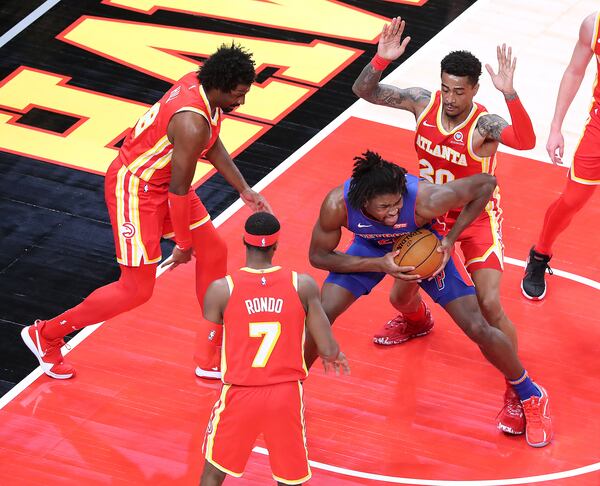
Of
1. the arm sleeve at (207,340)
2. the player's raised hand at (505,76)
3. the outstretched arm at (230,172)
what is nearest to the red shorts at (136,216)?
the outstretched arm at (230,172)

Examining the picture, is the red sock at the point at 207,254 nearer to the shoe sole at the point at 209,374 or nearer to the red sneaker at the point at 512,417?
the shoe sole at the point at 209,374

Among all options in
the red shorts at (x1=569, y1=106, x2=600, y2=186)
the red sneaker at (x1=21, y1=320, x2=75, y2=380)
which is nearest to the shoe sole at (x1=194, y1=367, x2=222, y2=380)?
the red sneaker at (x1=21, y1=320, x2=75, y2=380)

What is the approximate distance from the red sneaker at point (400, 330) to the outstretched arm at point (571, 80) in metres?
1.40

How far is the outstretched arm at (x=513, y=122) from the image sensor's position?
7832 millimetres

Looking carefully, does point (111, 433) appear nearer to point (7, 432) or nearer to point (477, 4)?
point (7, 432)

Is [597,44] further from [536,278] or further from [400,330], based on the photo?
[400,330]

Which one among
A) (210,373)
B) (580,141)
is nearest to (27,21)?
(210,373)

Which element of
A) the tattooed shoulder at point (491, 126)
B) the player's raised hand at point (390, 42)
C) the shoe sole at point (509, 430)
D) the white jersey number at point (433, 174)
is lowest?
the shoe sole at point (509, 430)

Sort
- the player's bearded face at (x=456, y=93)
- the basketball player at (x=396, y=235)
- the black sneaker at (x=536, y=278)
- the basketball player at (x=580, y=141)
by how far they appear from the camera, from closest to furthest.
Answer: the basketball player at (x=396, y=235)
the player's bearded face at (x=456, y=93)
the basketball player at (x=580, y=141)
the black sneaker at (x=536, y=278)

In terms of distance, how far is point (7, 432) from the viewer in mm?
7898

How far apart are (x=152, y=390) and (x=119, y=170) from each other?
4.70 ft

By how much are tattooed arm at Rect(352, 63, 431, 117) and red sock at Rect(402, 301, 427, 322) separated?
1312 mm

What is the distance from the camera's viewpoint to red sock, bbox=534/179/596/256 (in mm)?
9039

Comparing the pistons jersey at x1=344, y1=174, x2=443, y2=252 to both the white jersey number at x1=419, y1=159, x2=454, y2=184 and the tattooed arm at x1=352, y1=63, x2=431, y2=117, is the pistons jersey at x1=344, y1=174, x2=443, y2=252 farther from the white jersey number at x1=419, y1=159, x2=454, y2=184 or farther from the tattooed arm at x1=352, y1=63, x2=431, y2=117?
the tattooed arm at x1=352, y1=63, x2=431, y2=117
